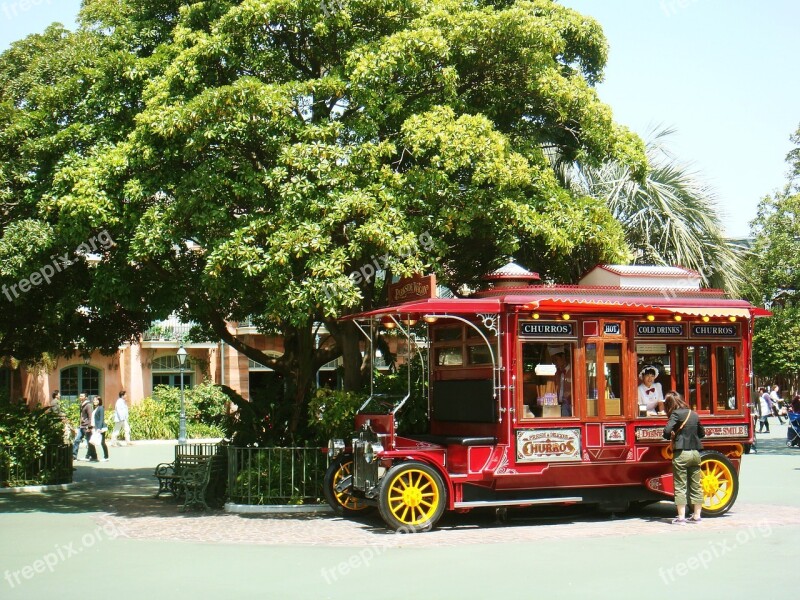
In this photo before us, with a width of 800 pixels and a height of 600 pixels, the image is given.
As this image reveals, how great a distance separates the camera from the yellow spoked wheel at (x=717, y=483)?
13477 mm

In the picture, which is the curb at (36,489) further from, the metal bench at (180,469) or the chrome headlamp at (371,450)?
the chrome headlamp at (371,450)

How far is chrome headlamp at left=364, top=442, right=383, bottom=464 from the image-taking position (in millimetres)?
12558

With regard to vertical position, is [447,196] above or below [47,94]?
below

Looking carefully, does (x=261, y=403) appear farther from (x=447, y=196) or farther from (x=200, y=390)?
(x=200, y=390)

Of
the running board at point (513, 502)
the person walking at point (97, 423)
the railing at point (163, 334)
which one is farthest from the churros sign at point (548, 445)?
the railing at point (163, 334)

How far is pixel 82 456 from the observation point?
29.4 m

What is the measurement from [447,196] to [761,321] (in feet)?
65.7

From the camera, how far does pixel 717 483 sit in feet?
44.6

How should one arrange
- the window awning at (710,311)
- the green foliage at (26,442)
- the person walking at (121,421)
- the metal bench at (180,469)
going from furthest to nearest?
the person walking at (121,421) < the green foliage at (26,442) < the metal bench at (180,469) < the window awning at (710,311)

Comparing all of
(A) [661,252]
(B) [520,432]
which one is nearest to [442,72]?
(B) [520,432]

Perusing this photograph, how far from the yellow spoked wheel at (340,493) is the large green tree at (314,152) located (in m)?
2.19

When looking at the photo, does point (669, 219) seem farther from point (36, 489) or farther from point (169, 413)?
point (169, 413)

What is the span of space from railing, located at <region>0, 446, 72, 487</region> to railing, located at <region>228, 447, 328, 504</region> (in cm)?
583

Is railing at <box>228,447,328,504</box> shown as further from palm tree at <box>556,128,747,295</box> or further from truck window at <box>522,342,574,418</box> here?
palm tree at <box>556,128,747,295</box>
